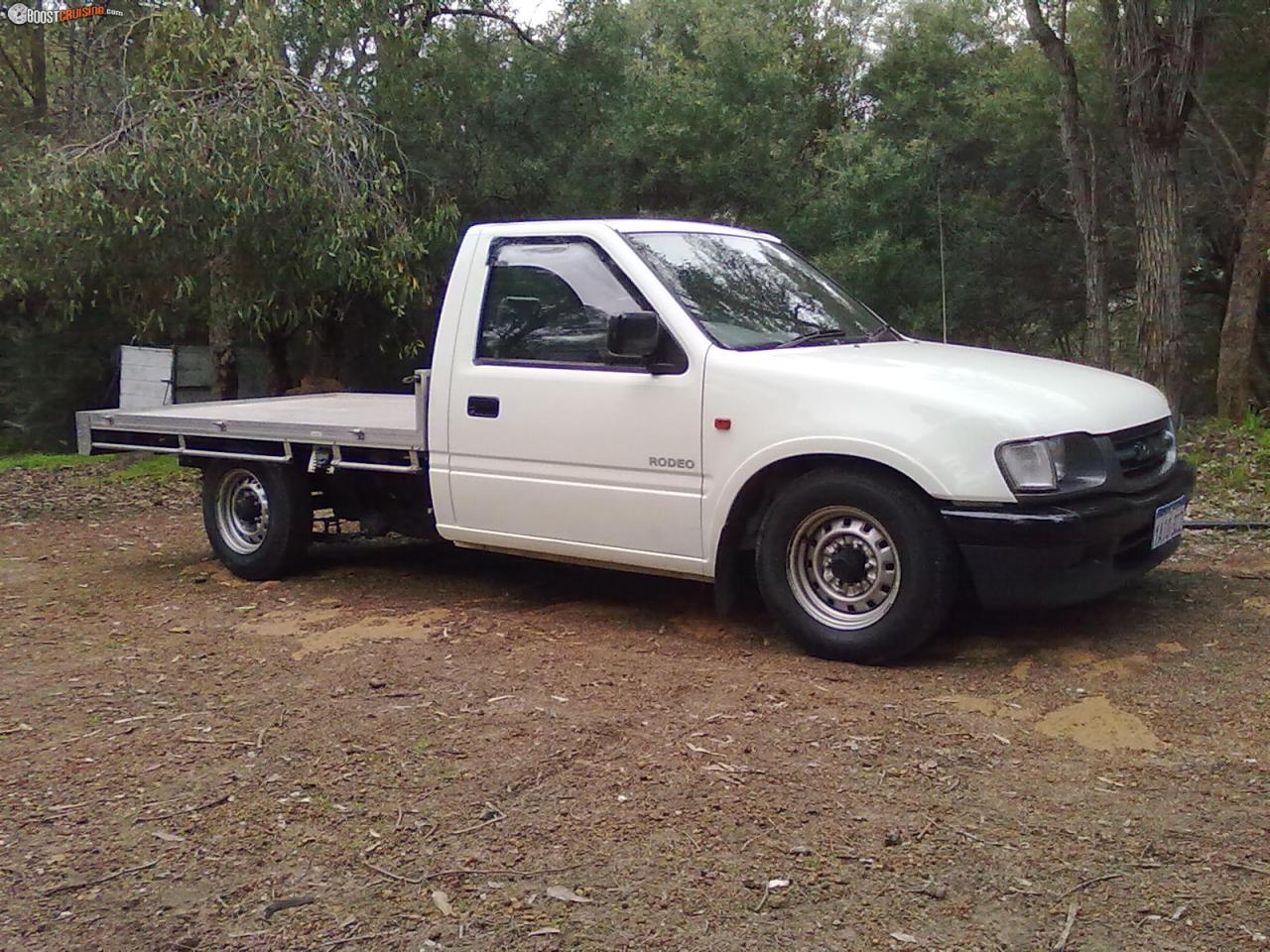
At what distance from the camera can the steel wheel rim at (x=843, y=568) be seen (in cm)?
521

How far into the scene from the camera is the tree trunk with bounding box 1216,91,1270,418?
39.3 feet

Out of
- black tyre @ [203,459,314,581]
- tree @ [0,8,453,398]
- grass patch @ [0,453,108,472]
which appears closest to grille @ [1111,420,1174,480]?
black tyre @ [203,459,314,581]

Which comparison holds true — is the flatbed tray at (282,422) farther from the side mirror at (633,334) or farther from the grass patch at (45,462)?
the grass patch at (45,462)

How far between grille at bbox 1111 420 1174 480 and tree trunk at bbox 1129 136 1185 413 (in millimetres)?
4820

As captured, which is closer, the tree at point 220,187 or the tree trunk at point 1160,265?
the tree at point 220,187

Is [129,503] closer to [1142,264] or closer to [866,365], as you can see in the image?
[866,365]

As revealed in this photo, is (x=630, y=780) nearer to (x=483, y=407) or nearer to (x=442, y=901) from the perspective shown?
(x=442, y=901)

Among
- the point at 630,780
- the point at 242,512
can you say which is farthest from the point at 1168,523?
the point at 242,512

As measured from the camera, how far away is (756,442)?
537cm

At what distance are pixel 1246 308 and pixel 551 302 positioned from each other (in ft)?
→ 29.6

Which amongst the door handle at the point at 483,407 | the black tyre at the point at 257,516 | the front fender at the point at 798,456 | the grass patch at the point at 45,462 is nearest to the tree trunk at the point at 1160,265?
the front fender at the point at 798,456

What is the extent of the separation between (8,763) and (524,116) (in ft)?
34.1

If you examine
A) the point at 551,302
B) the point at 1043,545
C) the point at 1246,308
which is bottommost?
the point at 1043,545

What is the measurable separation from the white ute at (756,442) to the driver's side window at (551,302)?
0.04 feet
